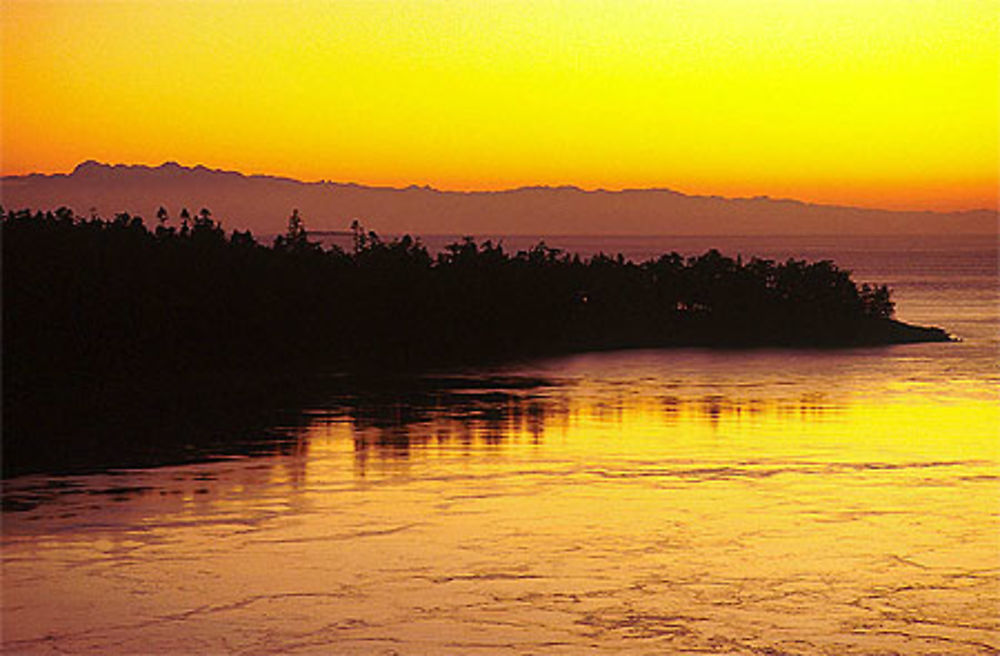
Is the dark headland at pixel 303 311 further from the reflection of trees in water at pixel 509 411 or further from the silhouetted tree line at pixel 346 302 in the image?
the reflection of trees in water at pixel 509 411

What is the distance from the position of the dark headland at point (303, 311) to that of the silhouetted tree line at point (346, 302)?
3.3 inches

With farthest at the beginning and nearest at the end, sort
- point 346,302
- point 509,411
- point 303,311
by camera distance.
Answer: point 346,302
point 303,311
point 509,411

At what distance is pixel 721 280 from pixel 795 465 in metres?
44.7

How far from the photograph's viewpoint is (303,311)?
6344cm

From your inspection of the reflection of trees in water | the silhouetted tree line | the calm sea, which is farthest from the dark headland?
the calm sea

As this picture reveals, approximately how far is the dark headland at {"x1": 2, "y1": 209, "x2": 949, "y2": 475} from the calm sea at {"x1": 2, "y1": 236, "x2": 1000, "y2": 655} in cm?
1012

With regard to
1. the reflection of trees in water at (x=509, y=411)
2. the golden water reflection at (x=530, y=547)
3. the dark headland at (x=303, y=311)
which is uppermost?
the dark headland at (x=303, y=311)

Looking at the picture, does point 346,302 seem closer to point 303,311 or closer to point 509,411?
point 303,311

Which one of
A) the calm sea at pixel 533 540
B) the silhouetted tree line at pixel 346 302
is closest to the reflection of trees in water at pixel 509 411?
the calm sea at pixel 533 540

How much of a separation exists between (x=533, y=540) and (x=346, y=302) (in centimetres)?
4501

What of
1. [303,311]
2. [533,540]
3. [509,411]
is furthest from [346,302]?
[533,540]

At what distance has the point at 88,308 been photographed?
55.8 meters

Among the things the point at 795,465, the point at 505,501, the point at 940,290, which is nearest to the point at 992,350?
the point at 795,465

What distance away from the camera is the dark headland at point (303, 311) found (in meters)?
51.4
